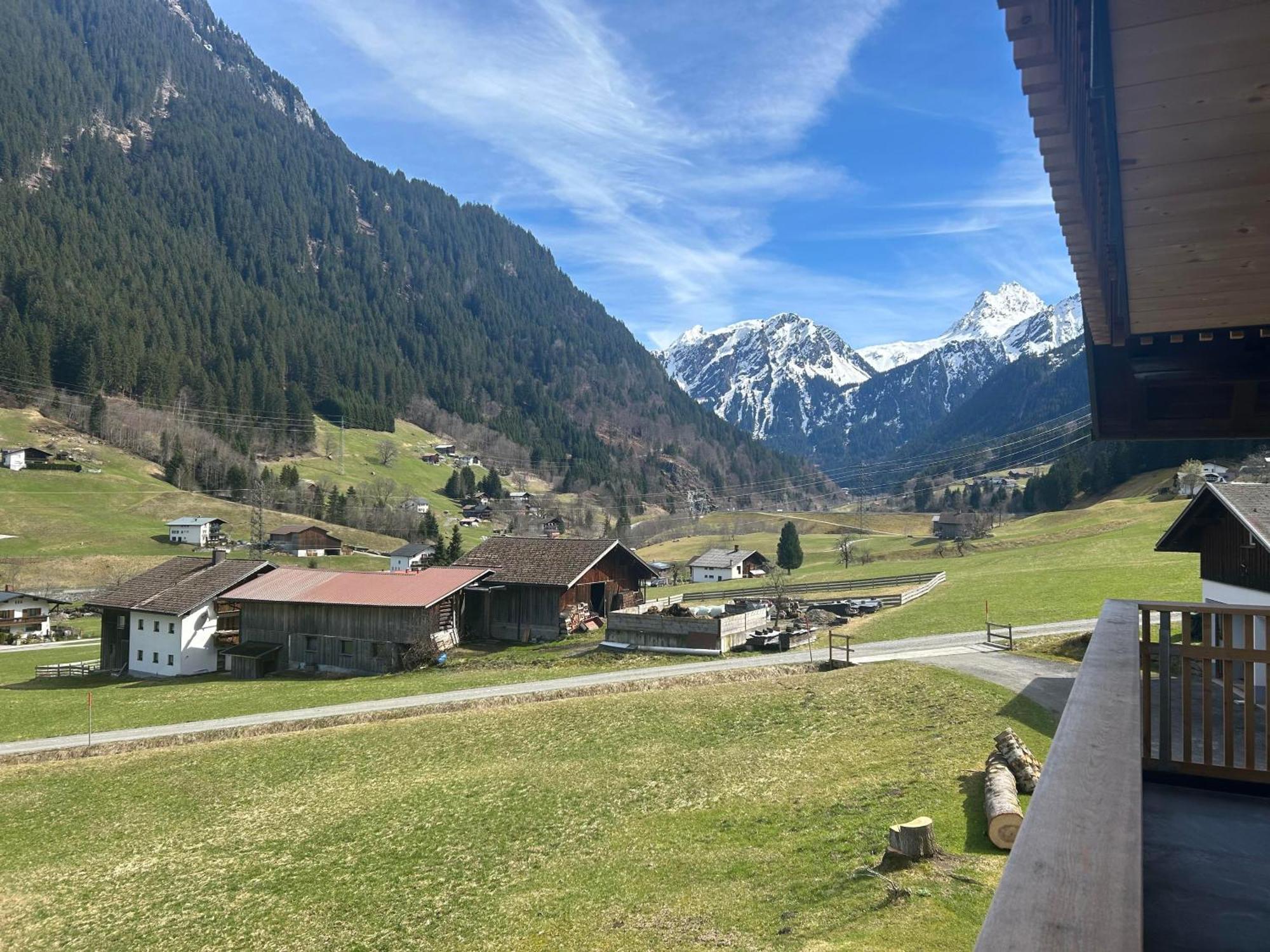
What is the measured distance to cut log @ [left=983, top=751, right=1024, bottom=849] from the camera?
470 inches

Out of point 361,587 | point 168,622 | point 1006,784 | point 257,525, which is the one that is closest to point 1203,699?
point 1006,784

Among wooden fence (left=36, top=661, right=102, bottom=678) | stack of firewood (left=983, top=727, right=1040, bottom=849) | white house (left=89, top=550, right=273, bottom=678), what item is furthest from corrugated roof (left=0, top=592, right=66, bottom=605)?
stack of firewood (left=983, top=727, right=1040, bottom=849)

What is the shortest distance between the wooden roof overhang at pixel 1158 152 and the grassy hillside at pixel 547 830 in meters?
7.55

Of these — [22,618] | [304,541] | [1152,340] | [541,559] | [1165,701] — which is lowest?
[22,618]

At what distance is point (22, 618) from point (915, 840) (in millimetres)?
86384

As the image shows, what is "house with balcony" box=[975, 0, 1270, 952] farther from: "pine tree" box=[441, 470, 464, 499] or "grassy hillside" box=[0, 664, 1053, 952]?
"pine tree" box=[441, 470, 464, 499]

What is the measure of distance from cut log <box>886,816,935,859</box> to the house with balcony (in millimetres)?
3902

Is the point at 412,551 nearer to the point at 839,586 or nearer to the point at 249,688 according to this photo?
the point at 249,688

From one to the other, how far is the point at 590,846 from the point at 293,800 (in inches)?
421

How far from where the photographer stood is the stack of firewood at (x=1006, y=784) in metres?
12.0

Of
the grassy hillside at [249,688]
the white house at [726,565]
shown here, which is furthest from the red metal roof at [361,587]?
the white house at [726,565]

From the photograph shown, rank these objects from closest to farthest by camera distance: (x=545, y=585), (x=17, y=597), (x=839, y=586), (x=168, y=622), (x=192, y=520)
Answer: (x=545, y=585) < (x=168, y=622) < (x=839, y=586) < (x=17, y=597) < (x=192, y=520)

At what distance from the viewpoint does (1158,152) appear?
4.01m

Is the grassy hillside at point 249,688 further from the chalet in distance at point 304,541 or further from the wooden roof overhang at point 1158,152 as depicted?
the chalet in distance at point 304,541
